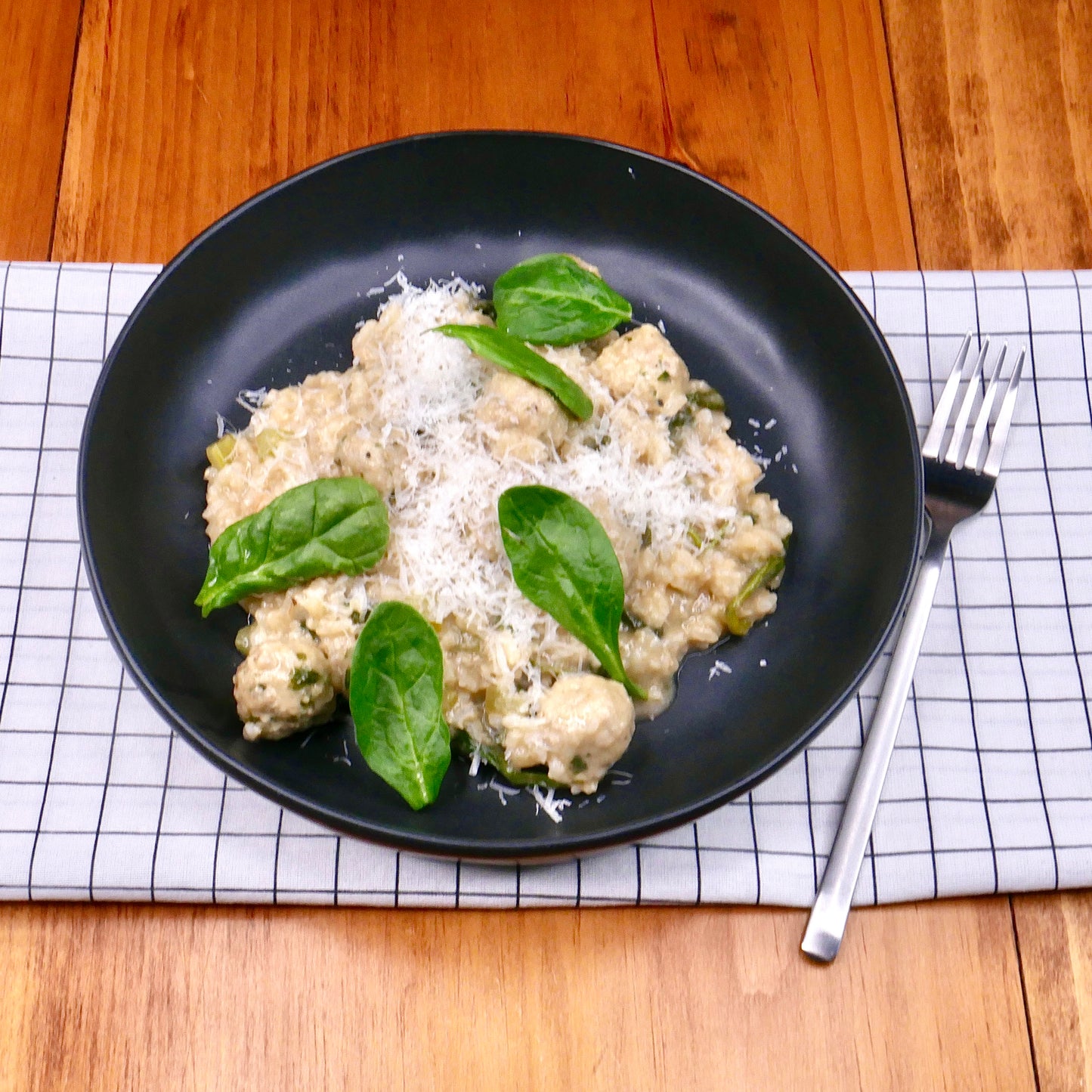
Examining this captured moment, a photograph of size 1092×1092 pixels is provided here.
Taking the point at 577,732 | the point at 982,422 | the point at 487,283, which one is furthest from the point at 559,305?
the point at 982,422

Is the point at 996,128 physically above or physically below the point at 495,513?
above

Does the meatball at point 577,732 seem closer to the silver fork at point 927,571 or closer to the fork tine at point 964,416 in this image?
the silver fork at point 927,571

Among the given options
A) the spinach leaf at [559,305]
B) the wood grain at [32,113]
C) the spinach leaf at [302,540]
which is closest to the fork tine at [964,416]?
the spinach leaf at [559,305]

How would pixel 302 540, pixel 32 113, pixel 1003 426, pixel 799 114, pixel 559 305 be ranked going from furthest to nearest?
pixel 799 114
pixel 32 113
pixel 1003 426
pixel 559 305
pixel 302 540

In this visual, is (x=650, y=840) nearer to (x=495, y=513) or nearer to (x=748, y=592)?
(x=748, y=592)

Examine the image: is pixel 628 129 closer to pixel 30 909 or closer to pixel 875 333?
pixel 875 333

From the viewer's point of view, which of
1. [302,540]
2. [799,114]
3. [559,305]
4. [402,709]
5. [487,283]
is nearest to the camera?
[402,709]

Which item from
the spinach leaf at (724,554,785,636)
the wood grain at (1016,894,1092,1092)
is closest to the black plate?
the spinach leaf at (724,554,785,636)

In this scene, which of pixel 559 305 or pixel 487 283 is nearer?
pixel 559 305
